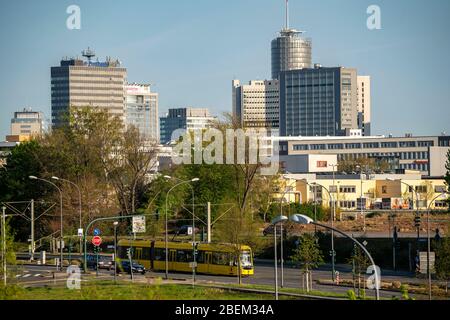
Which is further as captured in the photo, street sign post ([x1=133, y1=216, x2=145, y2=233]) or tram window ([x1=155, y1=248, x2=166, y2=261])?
street sign post ([x1=133, y1=216, x2=145, y2=233])

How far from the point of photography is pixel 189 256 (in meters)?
69.1

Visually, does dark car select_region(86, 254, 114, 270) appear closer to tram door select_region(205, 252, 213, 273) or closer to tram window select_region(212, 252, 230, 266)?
tram door select_region(205, 252, 213, 273)

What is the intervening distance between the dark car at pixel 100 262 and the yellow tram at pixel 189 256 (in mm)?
2264

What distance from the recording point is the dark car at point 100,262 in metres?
71.1

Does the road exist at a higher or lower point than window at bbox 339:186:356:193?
lower

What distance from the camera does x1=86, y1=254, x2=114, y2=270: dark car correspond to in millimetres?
71125

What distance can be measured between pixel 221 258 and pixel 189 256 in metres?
2.84

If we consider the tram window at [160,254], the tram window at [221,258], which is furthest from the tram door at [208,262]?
the tram window at [160,254]

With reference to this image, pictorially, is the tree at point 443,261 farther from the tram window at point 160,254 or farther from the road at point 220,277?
the tram window at point 160,254

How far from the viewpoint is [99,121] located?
98938 millimetres

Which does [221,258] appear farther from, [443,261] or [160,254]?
[443,261]

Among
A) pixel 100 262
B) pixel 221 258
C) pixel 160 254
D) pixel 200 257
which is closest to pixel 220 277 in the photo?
pixel 221 258

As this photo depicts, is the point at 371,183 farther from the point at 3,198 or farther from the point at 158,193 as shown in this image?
the point at 3,198

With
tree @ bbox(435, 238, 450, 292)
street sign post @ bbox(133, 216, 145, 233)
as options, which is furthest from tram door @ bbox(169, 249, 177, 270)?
tree @ bbox(435, 238, 450, 292)
